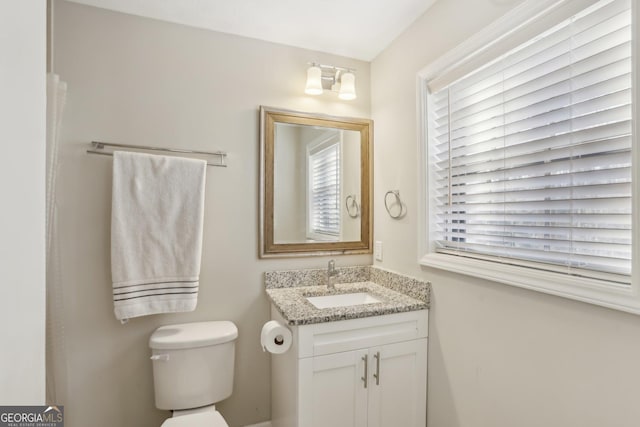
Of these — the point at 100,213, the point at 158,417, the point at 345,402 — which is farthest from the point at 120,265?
the point at 345,402

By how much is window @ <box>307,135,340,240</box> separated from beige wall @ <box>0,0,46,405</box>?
5.50ft

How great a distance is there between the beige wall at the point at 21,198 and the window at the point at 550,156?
1.25m

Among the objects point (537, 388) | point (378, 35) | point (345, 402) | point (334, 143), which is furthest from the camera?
point (334, 143)

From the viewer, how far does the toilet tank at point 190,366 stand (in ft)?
4.89

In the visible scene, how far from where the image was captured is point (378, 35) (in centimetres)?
182

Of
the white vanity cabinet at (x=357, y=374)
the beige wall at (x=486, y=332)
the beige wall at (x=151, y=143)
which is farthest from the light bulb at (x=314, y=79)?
the white vanity cabinet at (x=357, y=374)

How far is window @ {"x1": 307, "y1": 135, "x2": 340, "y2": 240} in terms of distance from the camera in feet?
6.55

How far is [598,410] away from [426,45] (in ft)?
5.40

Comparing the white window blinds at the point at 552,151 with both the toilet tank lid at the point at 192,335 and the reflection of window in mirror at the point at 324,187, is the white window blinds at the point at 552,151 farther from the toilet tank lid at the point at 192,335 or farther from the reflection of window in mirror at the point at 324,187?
the toilet tank lid at the point at 192,335

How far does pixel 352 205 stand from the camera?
6.79 feet

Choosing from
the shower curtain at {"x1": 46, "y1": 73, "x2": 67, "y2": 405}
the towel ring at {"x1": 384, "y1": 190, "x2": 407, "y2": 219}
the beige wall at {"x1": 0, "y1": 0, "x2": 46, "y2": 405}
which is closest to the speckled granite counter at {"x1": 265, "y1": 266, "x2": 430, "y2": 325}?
the towel ring at {"x1": 384, "y1": 190, "x2": 407, "y2": 219}

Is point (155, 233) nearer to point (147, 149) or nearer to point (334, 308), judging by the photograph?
point (147, 149)

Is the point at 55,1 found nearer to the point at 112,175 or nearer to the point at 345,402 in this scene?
the point at 112,175

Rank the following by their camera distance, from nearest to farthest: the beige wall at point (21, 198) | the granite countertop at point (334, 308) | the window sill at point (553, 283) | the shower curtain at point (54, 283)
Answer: the beige wall at point (21, 198) → the window sill at point (553, 283) → the shower curtain at point (54, 283) → the granite countertop at point (334, 308)
